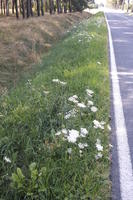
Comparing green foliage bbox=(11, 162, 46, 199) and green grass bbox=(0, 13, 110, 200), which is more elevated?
green foliage bbox=(11, 162, 46, 199)

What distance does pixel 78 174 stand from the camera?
3.11 meters

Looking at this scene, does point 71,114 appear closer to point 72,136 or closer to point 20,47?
point 72,136

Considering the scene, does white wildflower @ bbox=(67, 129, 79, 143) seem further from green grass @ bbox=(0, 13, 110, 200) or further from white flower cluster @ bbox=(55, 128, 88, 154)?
green grass @ bbox=(0, 13, 110, 200)

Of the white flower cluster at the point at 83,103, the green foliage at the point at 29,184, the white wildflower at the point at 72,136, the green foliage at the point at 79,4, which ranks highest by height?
the white wildflower at the point at 72,136


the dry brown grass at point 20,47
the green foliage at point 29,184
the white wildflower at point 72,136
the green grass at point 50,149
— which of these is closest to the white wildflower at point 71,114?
the green grass at point 50,149

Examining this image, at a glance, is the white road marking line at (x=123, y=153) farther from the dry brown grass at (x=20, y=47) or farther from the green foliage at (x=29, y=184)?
the dry brown grass at (x=20, y=47)

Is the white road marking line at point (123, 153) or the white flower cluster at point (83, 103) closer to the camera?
the white road marking line at point (123, 153)

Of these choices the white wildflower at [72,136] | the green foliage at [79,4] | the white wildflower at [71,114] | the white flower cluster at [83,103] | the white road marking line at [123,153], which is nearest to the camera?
the white road marking line at [123,153]

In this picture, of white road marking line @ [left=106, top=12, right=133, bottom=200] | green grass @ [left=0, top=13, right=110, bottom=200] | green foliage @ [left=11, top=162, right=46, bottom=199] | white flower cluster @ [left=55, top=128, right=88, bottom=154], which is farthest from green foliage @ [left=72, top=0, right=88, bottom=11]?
green foliage @ [left=11, top=162, right=46, bottom=199]

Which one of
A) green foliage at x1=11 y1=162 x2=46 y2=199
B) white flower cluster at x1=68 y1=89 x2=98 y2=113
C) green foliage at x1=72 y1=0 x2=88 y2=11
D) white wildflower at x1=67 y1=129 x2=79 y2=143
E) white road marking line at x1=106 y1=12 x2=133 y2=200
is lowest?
green foliage at x1=72 y1=0 x2=88 y2=11

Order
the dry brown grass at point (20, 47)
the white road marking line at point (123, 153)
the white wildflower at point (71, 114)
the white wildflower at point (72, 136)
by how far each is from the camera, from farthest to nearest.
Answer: the dry brown grass at point (20, 47) < the white wildflower at point (71, 114) < the white wildflower at point (72, 136) < the white road marking line at point (123, 153)

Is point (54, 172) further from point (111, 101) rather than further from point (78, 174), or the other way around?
point (111, 101)

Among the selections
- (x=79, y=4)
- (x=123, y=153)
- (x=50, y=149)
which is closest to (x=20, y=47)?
(x=123, y=153)


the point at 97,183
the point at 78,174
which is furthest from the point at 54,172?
the point at 97,183
